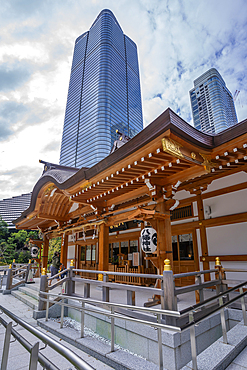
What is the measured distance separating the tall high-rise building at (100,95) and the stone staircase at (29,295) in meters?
48.2

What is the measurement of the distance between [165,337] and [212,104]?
143ft

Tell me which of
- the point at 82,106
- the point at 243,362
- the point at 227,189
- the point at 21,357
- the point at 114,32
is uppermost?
the point at 114,32

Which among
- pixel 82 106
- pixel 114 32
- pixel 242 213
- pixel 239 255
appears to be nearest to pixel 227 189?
pixel 242 213

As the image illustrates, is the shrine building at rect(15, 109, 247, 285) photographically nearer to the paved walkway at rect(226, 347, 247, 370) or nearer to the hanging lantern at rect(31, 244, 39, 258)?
the paved walkway at rect(226, 347, 247, 370)

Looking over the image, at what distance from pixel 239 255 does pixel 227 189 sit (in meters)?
1.79

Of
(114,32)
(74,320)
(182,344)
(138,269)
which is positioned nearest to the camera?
(182,344)

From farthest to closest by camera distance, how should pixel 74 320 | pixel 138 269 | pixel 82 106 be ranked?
pixel 82 106 < pixel 138 269 < pixel 74 320

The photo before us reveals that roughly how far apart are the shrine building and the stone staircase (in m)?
2.91

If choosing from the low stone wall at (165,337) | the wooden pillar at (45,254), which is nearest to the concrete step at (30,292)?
the wooden pillar at (45,254)

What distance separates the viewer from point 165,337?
3.07 meters

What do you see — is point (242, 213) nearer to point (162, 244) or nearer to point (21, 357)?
point (162, 244)

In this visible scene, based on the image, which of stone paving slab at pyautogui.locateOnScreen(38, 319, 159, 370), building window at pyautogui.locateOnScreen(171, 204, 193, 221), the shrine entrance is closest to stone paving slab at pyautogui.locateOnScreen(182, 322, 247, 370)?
stone paving slab at pyautogui.locateOnScreen(38, 319, 159, 370)

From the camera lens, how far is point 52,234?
13.1 m

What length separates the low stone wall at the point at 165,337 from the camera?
9.83 ft
